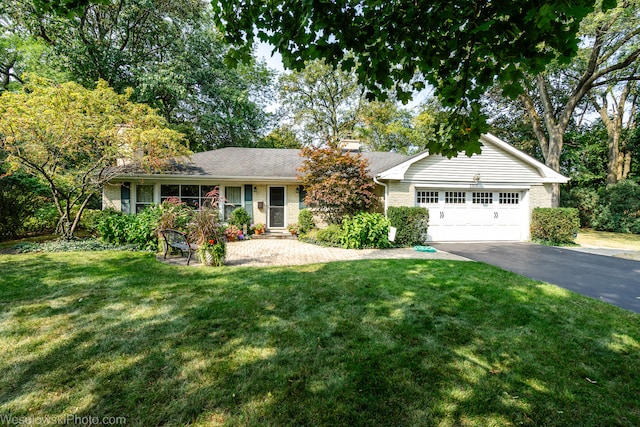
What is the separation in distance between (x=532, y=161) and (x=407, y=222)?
6269mm

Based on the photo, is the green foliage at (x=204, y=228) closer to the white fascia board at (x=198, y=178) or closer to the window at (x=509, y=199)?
the white fascia board at (x=198, y=178)

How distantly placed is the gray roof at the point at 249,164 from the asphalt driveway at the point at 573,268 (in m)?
4.88

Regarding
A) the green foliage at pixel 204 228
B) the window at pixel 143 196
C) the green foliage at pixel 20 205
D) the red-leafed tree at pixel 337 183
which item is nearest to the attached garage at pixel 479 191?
the red-leafed tree at pixel 337 183

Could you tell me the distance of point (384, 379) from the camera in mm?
2477

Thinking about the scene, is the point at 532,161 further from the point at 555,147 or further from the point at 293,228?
the point at 293,228

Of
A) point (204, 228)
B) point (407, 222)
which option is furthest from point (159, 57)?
point (407, 222)

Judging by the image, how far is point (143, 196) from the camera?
1234cm

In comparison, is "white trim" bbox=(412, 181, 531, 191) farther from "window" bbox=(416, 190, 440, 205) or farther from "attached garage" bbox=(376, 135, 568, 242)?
"window" bbox=(416, 190, 440, 205)

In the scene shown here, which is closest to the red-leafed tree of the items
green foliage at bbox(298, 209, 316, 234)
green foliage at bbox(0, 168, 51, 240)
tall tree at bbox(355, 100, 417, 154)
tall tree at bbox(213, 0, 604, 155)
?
green foliage at bbox(298, 209, 316, 234)

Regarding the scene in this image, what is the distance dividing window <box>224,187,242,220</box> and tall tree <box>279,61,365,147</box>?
14.5 meters

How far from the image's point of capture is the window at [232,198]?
13086mm

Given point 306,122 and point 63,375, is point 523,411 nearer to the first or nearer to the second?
point 63,375

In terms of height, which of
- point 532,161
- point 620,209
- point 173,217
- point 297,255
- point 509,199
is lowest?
point 297,255

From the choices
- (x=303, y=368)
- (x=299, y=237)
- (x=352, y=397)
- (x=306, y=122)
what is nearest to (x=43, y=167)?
(x=299, y=237)
